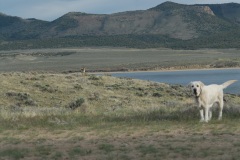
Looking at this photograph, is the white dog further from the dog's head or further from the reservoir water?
the reservoir water

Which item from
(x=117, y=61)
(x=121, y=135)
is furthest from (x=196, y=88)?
(x=117, y=61)

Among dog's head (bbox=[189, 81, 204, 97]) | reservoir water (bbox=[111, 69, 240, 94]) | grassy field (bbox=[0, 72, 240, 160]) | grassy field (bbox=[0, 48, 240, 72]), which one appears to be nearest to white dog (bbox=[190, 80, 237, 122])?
dog's head (bbox=[189, 81, 204, 97])

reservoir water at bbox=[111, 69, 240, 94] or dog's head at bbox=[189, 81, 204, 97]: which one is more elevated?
dog's head at bbox=[189, 81, 204, 97]

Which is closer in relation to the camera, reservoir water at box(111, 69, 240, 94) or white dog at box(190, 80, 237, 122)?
white dog at box(190, 80, 237, 122)

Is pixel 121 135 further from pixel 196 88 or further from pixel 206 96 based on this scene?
pixel 206 96

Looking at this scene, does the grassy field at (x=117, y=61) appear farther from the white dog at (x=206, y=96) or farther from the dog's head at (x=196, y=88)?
the dog's head at (x=196, y=88)

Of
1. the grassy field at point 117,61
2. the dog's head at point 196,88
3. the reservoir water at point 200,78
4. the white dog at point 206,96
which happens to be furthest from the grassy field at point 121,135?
the grassy field at point 117,61

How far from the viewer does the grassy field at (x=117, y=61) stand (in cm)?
9662

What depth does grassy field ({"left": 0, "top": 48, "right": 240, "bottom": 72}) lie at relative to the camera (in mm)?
96619

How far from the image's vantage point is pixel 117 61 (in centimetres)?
10831

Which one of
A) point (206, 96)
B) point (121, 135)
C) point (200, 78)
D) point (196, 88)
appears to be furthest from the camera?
point (200, 78)

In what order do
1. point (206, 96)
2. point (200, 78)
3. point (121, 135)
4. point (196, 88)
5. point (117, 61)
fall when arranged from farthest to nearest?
point (117, 61) < point (200, 78) < point (206, 96) < point (196, 88) < point (121, 135)

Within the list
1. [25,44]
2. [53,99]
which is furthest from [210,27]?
[53,99]

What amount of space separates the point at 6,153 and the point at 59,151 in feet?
3.44
